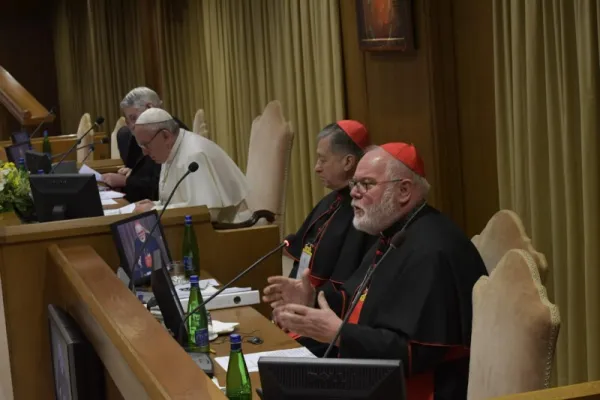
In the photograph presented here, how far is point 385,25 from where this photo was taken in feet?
A: 17.5

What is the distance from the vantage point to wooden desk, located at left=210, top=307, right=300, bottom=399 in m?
2.93

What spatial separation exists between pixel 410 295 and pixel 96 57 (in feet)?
32.3

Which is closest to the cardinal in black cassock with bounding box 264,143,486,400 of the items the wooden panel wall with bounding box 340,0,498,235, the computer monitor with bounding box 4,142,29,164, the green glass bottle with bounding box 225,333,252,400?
the green glass bottle with bounding box 225,333,252,400

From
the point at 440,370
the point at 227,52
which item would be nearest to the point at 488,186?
the point at 440,370

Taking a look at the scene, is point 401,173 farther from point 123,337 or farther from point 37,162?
point 37,162

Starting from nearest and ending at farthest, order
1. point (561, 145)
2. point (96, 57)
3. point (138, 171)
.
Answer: point (561, 145)
point (138, 171)
point (96, 57)

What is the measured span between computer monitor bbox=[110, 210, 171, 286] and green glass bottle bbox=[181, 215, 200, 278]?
8 cm

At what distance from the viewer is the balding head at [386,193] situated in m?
3.00

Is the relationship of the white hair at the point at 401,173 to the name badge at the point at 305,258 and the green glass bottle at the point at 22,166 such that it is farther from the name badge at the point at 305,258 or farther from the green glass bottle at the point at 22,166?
the green glass bottle at the point at 22,166

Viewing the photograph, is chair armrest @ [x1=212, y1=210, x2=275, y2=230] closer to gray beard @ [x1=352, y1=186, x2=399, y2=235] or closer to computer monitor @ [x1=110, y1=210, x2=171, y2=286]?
computer monitor @ [x1=110, y1=210, x2=171, y2=286]

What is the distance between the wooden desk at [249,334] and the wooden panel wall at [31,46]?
35.4 feet

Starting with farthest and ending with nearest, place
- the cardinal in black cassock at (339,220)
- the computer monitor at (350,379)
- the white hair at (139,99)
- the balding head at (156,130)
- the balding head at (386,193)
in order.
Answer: the white hair at (139,99) → the balding head at (156,130) → the cardinal in black cassock at (339,220) → the balding head at (386,193) → the computer monitor at (350,379)

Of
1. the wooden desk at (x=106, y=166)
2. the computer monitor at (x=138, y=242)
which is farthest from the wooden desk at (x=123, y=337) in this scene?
the wooden desk at (x=106, y=166)

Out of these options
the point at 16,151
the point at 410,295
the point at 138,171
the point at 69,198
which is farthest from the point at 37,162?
the point at 410,295
